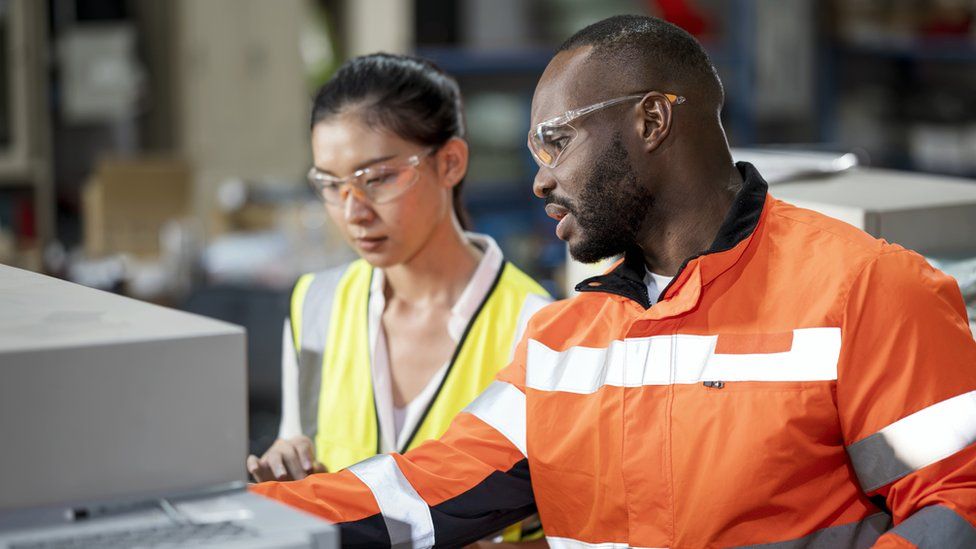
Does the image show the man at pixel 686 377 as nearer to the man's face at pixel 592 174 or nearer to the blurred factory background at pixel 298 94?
the man's face at pixel 592 174

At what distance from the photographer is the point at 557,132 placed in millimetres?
1388

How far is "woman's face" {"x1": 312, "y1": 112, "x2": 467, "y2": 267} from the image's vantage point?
176 cm

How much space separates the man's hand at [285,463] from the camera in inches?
61.9

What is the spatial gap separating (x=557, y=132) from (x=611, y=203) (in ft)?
0.33

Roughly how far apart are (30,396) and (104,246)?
3658 millimetres

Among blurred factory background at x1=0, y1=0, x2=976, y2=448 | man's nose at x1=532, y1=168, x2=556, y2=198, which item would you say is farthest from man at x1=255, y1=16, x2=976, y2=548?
blurred factory background at x1=0, y1=0, x2=976, y2=448

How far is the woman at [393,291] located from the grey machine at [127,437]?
2.00ft

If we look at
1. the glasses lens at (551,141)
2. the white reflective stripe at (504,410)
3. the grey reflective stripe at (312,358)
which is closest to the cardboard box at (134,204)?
the grey reflective stripe at (312,358)

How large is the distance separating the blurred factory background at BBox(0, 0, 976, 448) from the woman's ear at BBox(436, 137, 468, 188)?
8.13 feet

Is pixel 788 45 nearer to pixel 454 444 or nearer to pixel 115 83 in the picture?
pixel 115 83

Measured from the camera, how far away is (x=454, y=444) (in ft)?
4.87

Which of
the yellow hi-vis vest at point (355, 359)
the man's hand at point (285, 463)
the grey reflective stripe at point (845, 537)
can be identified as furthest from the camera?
the yellow hi-vis vest at point (355, 359)

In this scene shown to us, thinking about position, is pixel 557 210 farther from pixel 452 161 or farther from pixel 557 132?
pixel 452 161

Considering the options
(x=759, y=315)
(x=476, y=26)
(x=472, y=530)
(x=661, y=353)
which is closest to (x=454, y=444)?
(x=472, y=530)
